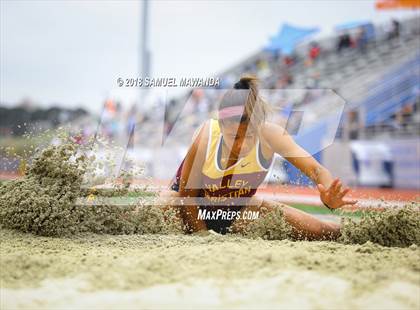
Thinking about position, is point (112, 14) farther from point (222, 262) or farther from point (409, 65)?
point (409, 65)

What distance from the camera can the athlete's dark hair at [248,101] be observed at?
443cm

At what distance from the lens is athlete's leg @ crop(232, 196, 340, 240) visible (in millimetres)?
4430

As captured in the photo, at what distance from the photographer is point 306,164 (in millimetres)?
4516

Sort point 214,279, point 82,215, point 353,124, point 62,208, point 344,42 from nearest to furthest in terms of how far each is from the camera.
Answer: point 214,279 < point 62,208 < point 82,215 < point 353,124 < point 344,42

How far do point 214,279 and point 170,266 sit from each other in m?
0.29

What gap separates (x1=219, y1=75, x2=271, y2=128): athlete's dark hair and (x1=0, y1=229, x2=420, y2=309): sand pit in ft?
4.64

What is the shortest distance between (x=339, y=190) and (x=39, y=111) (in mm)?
4797

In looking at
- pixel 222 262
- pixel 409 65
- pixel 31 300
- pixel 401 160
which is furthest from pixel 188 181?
pixel 409 65

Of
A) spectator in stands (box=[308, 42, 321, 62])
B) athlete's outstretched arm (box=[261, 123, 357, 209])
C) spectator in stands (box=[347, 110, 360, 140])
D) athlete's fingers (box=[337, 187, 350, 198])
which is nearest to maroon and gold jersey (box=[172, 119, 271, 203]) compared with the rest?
athlete's outstretched arm (box=[261, 123, 357, 209])

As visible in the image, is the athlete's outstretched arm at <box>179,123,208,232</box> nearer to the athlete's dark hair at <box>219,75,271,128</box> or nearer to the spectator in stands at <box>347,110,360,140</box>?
the athlete's dark hair at <box>219,75,271,128</box>

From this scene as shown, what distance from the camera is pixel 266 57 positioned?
14945 millimetres

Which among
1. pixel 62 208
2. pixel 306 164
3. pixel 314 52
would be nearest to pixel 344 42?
pixel 314 52

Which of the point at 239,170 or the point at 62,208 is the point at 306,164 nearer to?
the point at 239,170

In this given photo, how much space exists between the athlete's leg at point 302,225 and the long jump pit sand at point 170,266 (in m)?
0.28
